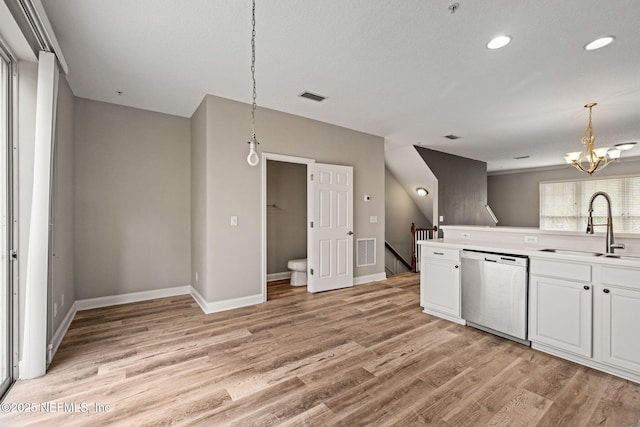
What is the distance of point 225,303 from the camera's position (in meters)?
3.75

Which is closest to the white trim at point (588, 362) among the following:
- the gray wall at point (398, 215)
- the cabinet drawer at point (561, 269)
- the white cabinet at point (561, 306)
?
the white cabinet at point (561, 306)

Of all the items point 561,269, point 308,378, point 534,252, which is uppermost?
point 534,252

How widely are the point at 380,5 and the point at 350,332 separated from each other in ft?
9.68

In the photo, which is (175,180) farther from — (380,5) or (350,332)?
(380,5)

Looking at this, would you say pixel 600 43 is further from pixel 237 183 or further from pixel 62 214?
pixel 62 214

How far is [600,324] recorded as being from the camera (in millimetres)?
2334

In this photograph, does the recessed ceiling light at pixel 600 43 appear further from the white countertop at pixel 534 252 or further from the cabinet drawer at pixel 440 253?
the cabinet drawer at pixel 440 253

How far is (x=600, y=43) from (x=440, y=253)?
2.40 meters

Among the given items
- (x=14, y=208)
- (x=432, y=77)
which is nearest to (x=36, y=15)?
(x=14, y=208)

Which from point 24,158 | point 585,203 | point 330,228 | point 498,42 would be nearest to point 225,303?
point 330,228

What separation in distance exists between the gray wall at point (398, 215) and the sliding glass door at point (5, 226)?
6534mm

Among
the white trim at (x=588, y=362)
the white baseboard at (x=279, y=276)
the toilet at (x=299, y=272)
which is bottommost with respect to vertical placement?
the white trim at (x=588, y=362)

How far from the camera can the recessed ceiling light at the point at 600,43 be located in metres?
2.41

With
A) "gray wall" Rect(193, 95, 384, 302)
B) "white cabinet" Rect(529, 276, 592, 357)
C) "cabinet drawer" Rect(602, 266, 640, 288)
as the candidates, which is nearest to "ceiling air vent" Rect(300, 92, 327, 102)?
"gray wall" Rect(193, 95, 384, 302)
